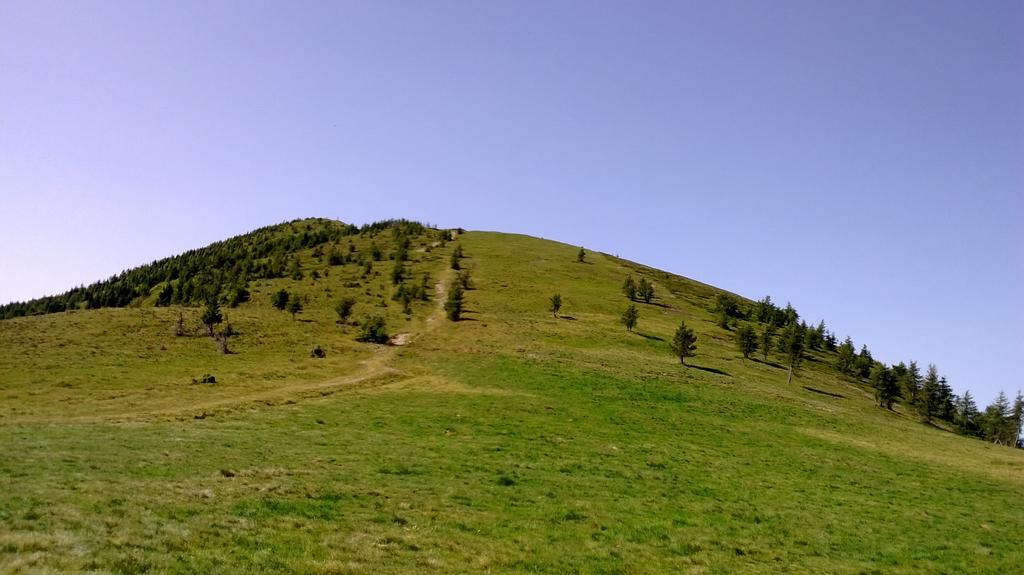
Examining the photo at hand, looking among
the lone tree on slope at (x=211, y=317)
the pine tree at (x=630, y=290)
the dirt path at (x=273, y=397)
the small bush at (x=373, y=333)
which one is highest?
the pine tree at (x=630, y=290)

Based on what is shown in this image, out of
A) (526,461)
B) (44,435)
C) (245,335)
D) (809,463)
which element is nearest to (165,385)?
(44,435)

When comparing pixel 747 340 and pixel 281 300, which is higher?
pixel 747 340

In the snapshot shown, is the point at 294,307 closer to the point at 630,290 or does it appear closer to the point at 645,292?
the point at 630,290

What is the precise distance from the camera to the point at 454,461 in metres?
29.1

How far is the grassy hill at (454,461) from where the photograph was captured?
1666 centimetres

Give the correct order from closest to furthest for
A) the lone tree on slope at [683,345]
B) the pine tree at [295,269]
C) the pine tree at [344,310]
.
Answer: the lone tree on slope at [683,345] < the pine tree at [344,310] < the pine tree at [295,269]

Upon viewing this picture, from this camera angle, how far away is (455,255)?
4815 inches

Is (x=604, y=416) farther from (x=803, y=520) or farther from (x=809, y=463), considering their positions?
(x=803, y=520)

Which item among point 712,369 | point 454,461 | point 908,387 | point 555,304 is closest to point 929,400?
point 908,387

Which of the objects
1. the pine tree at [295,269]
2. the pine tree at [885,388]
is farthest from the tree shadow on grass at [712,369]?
the pine tree at [295,269]

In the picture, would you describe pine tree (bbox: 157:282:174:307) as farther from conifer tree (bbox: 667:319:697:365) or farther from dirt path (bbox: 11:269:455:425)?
conifer tree (bbox: 667:319:697:365)

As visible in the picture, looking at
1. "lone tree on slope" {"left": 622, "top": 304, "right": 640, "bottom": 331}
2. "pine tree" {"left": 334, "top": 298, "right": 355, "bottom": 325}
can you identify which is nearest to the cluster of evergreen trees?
"lone tree on slope" {"left": 622, "top": 304, "right": 640, "bottom": 331}

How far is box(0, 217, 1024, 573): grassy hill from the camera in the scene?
16656 millimetres

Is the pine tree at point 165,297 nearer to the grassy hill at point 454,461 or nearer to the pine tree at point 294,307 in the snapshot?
the grassy hill at point 454,461
